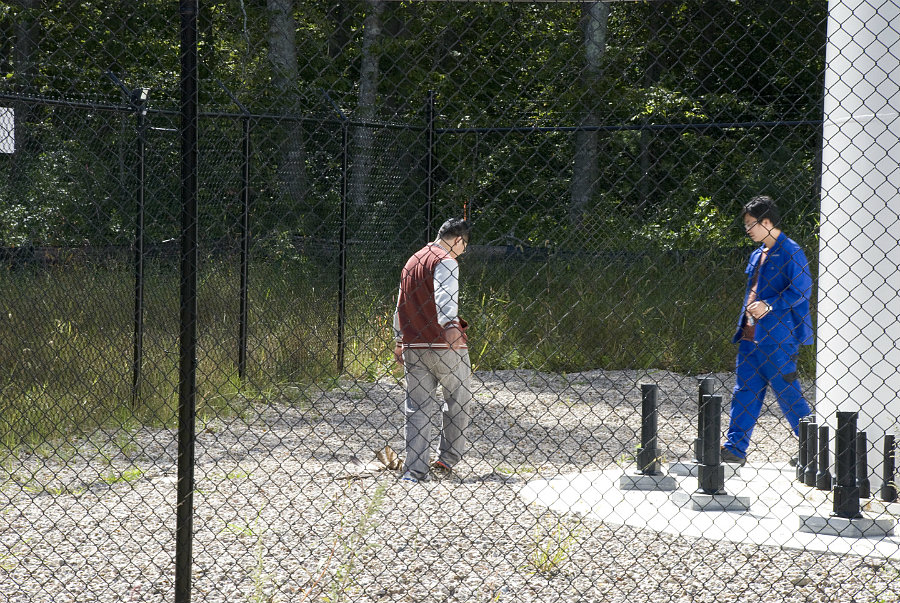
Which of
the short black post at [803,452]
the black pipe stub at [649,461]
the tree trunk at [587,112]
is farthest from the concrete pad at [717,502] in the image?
the tree trunk at [587,112]

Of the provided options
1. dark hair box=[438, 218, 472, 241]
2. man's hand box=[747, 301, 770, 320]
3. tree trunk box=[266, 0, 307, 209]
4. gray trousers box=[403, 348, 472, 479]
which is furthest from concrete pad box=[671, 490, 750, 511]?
tree trunk box=[266, 0, 307, 209]

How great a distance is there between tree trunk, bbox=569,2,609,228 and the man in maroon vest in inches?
315

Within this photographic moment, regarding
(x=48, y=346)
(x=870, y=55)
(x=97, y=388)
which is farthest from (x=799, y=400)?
(x=48, y=346)

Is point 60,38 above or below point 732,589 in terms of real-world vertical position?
above

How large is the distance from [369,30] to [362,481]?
11548 millimetres

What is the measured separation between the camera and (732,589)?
3.88 metres

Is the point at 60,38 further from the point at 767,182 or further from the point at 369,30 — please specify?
the point at 767,182

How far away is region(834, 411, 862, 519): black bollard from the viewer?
4.52 meters

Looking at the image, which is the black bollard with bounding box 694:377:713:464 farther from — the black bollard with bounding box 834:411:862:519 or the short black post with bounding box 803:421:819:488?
the black bollard with bounding box 834:411:862:519

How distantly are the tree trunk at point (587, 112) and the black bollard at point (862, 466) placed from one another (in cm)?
881

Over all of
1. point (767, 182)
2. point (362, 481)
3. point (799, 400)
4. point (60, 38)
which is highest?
point (60, 38)

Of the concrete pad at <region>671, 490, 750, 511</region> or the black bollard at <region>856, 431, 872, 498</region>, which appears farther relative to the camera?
the concrete pad at <region>671, 490, 750, 511</region>

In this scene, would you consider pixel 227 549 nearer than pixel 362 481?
A: Yes

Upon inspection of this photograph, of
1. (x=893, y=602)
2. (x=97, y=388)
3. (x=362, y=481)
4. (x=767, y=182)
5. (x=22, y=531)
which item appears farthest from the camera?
(x=767, y=182)
